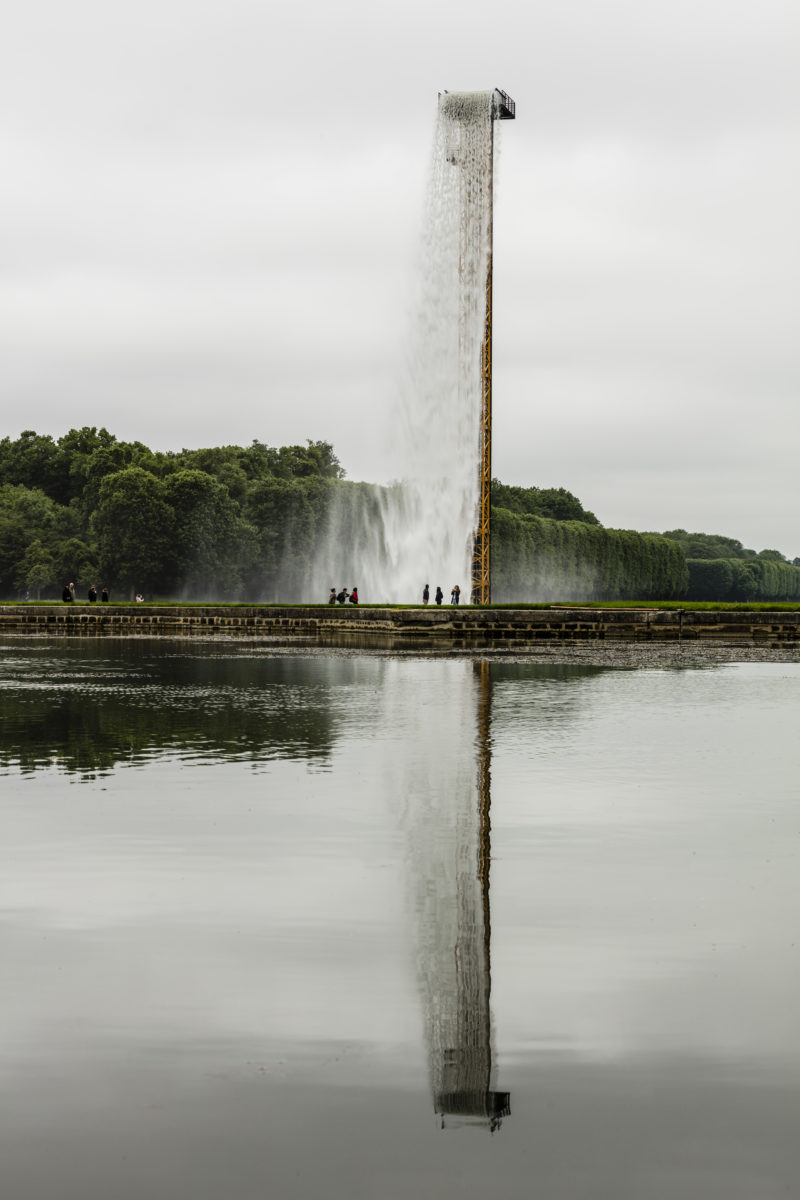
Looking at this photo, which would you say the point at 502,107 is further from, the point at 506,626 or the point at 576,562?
the point at 576,562

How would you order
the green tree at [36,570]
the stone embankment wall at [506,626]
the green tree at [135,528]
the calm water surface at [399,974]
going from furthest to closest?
the green tree at [36,570], the green tree at [135,528], the stone embankment wall at [506,626], the calm water surface at [399,974]

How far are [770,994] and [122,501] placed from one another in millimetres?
76133

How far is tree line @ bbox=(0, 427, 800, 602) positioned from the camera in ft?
262

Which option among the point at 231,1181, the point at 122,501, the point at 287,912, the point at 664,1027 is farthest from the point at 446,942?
the point at 122,501

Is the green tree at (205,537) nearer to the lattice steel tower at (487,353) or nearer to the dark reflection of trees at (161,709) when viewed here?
the lattice steel tower at (487,353)

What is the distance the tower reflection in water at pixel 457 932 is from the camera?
13.3 feet

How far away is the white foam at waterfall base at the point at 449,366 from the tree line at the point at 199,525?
16352 millimetres

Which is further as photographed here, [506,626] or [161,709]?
[506,626]

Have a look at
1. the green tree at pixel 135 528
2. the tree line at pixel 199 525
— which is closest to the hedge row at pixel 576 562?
the tree line at pixel 199 525

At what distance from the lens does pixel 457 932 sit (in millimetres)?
5828

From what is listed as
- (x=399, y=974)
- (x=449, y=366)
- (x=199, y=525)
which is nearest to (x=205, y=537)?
(x=199, y=525)

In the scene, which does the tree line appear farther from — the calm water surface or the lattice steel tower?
the calm water surface

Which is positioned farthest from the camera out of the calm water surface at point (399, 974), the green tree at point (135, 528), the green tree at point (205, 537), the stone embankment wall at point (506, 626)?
the green tree at point (205, 537)

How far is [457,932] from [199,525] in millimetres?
75305
